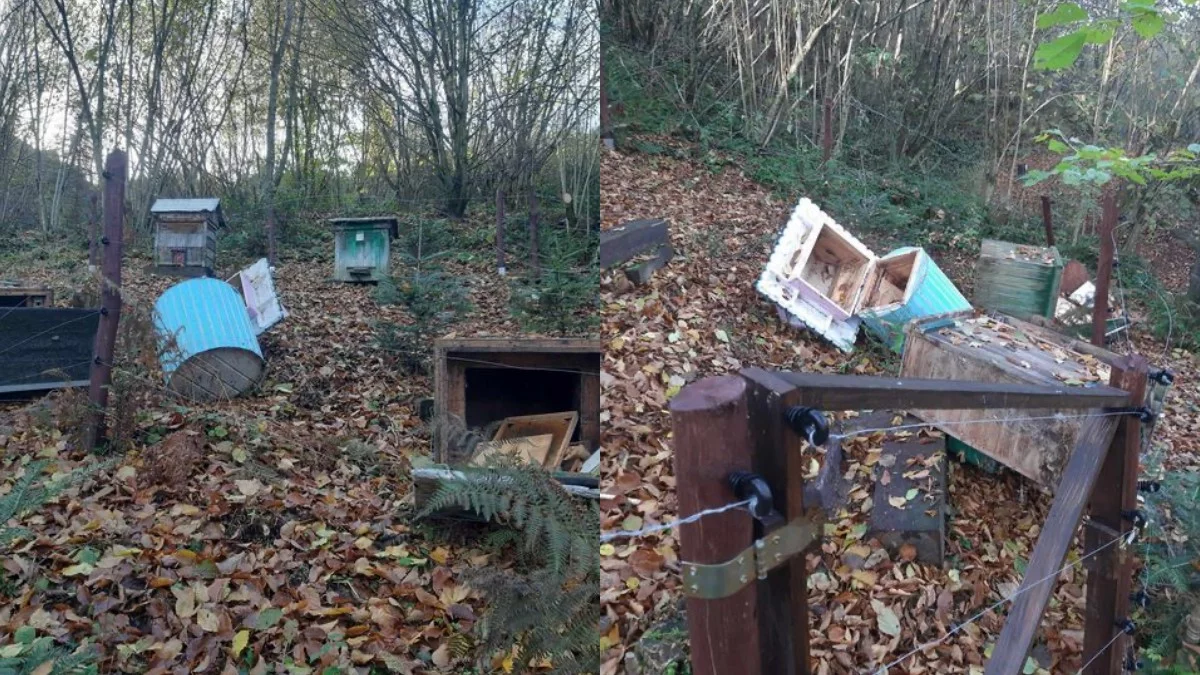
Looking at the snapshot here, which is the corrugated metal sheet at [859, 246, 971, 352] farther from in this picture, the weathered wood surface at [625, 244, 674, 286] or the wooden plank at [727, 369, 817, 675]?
the wooden plank at [727, 369, 817, 675]

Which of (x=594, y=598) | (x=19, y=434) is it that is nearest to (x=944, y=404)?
(x=594, y=598)

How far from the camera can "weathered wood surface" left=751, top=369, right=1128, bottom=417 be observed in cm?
120

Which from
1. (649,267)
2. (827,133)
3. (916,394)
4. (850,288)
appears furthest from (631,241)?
(916,394)

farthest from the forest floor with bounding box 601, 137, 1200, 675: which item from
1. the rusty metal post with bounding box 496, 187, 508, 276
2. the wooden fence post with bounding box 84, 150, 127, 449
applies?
the rusty metal post with bounding box 496, 187, 508, 276

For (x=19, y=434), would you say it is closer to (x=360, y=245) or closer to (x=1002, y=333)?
(x=360, y=245)

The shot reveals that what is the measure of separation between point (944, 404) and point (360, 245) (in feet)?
31.6

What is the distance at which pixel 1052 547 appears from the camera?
2.38 m

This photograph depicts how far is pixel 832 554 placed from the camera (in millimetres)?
3965

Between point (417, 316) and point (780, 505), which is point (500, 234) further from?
point (780, 505)

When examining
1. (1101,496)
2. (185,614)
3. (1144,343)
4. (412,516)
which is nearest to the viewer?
(1101,496)

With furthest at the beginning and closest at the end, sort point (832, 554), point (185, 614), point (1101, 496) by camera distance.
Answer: point (832, 554)
point (185, 614)
point (1101, 496)

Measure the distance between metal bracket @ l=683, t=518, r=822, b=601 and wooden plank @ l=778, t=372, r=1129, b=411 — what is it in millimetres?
205

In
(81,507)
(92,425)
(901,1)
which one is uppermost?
(901,1)

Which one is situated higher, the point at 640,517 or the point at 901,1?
the point at 901,1
